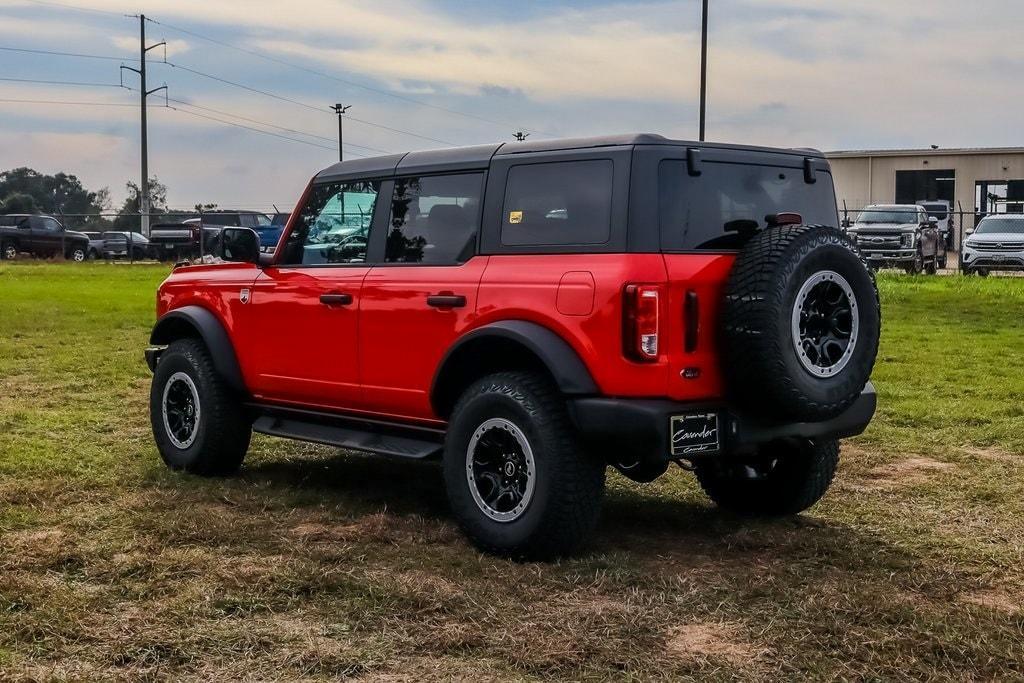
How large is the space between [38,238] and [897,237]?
1023 inches

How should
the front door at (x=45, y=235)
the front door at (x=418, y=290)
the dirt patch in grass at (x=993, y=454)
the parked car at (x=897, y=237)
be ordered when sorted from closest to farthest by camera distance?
the front door at (x=418, y=290) → the dirt patch in grass at (x=993, y=454) → the parked car at (x=897, y=237) → the front door at (x=45, y=235)

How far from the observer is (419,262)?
628 centimetres

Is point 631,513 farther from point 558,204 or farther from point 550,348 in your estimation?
point 558,204

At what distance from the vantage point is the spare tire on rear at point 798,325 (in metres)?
5.19

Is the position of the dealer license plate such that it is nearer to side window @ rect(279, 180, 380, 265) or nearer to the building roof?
side window @ rect(279, 180, 380, 265)

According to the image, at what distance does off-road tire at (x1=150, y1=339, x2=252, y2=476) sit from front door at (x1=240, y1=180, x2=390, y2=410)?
0.81 feet

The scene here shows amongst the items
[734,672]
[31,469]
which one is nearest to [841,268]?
[734,672]

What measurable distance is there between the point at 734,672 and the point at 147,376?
9081 mm

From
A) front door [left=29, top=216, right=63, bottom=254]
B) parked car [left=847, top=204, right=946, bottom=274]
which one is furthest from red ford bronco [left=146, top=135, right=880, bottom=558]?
front door [left=29, top=216, right=63, bottom=254]

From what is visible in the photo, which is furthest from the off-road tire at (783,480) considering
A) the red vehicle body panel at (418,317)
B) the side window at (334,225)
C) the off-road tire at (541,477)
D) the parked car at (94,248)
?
the parked car at (94,248)

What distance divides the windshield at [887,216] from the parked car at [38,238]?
23457 millimetres

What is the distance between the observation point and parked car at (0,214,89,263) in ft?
128

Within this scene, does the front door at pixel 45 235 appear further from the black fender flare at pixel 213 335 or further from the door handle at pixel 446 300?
the door handle at pixel 446 300

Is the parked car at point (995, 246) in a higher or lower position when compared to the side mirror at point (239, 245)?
higher
